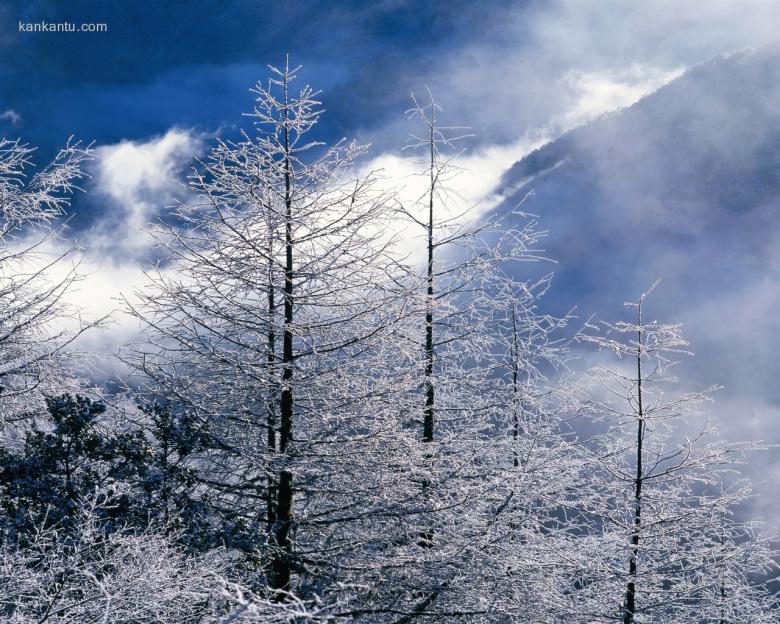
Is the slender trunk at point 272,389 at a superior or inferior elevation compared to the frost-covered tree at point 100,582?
superior

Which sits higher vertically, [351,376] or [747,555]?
[351,376]

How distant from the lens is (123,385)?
7859mm

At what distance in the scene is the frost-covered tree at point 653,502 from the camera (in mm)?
7918

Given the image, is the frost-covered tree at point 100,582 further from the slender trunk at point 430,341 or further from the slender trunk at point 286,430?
the slender trunk at point 430,341

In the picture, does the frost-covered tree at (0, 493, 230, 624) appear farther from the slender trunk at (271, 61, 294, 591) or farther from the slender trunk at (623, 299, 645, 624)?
the slender trunk at (623, 299, 645, 624)

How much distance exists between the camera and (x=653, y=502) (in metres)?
8.21

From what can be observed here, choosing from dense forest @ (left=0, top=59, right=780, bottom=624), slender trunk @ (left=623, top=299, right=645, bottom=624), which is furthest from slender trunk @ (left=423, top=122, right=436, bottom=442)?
slender trunk @ (left=623, top=299, right=645, bottom=624)

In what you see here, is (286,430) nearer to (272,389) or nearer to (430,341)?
(272,389)

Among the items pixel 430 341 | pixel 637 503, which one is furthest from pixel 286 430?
pixel 637 503

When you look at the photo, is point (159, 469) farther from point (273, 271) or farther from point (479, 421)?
point (479, 421)

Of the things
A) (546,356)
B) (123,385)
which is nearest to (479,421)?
(546,356)

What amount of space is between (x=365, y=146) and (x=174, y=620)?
5616 millimetres

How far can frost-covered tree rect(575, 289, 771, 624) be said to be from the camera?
7.92 meters

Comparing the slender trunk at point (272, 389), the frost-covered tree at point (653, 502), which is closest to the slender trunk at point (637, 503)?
the frost-covered tree at point (653, 502)
